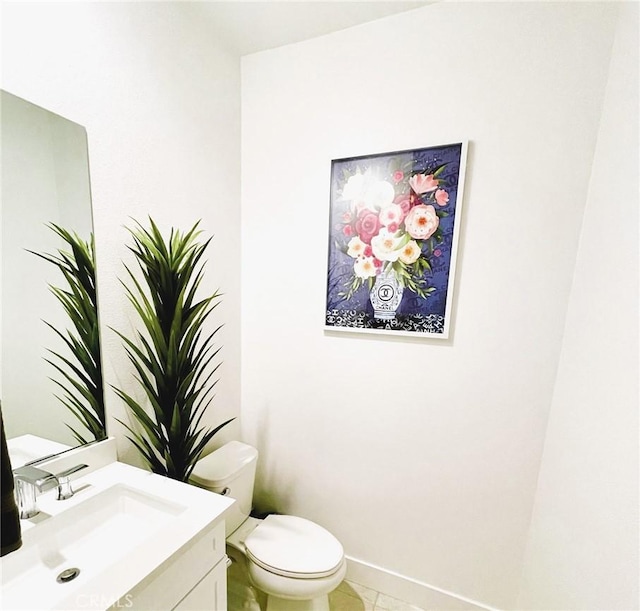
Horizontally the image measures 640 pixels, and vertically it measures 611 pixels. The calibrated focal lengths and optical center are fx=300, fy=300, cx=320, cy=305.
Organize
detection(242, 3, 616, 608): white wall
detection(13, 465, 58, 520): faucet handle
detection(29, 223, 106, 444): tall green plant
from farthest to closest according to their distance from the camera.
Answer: detection(242, 3, 616, 608): white wall < detection(29, 223, 106, 444): tall green plant < detection(13, 465, 58, 520): faucet handle

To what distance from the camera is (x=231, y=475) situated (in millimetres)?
1319

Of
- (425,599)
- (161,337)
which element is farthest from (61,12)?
(425,599)

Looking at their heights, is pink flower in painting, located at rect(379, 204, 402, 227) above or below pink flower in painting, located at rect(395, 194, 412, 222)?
below

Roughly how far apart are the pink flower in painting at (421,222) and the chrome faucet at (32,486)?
1476 mm

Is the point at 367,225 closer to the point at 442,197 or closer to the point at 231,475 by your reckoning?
the point at 442,197

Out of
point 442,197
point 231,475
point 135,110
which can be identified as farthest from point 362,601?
point 135,110

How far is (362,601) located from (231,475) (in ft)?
3.08

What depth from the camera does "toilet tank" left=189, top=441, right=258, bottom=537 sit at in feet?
4.19

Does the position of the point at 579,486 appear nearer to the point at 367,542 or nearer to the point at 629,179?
the point at 629,179

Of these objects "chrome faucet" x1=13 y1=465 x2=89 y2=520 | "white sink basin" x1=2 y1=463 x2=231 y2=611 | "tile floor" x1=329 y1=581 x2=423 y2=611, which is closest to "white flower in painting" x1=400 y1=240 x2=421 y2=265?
"white sink basin" x1=2 y1=463 x2=231 y2=611

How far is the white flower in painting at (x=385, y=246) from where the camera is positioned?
1325 millimetres

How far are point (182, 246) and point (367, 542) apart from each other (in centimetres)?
166

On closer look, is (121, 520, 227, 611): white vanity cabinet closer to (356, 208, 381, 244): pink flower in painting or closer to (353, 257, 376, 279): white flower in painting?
(353, 257, 376, 279): white flower in painting

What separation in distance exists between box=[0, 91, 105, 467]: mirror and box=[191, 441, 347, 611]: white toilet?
592mm
